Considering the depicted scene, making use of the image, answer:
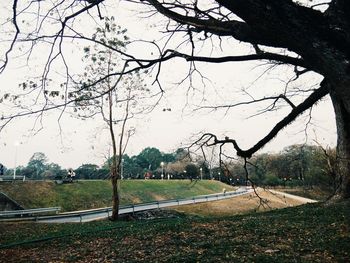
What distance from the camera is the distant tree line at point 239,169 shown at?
73.2 feet

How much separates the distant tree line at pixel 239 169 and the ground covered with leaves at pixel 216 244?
202 centimetres

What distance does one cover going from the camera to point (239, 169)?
2031 inches

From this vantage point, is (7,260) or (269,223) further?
(269,223)

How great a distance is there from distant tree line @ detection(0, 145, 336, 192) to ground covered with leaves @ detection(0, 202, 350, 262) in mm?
2019

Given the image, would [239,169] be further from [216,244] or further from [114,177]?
[216,244]

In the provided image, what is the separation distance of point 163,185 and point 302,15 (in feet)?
179

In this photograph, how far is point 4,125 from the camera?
17.1 ft

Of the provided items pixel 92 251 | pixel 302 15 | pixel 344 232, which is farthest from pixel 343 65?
pixel 92 251

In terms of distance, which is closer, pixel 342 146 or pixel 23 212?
pixel 342 146

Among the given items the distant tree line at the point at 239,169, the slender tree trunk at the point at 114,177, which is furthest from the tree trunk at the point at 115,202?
the distant tree line at the point at 239,169

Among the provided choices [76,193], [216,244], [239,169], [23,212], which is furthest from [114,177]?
[239,169]

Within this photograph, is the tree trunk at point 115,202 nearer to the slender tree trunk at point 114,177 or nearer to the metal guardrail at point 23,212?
the slender tree trunk at point 114,177

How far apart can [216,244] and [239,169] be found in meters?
44.4

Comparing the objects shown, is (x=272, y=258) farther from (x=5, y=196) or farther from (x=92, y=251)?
(x=5, y=196)
